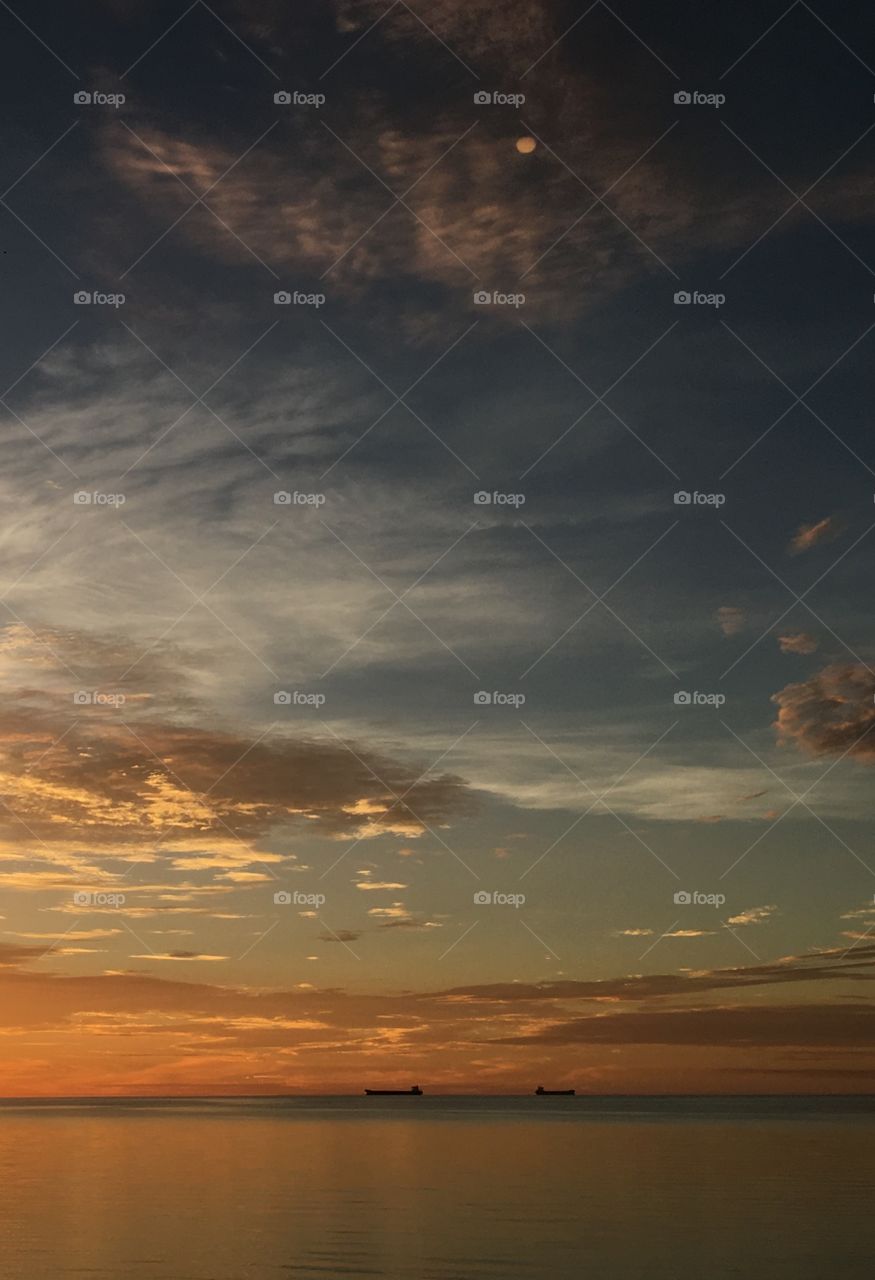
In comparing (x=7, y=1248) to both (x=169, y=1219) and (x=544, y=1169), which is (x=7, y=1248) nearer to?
(x=169, y=1219)

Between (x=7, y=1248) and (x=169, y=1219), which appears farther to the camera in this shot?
(x=169, y=1219)

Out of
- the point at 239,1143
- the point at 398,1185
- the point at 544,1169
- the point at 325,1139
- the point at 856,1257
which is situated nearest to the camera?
the point at 856,1257

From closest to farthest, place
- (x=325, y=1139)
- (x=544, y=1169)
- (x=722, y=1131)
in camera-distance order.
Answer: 1. (x=544, y=1169)
2. (x=325, y=1139)
3. (x=722, y=1131)

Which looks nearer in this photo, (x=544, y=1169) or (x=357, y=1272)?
(x=357, y=1272)

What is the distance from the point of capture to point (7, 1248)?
1470 inches

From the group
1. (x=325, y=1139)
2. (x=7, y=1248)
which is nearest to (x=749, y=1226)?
(x=7, y=1248)

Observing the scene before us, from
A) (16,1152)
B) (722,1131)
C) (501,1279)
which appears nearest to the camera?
(501,1279)

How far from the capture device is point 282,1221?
42781 mm

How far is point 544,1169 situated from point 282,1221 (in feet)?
86.7

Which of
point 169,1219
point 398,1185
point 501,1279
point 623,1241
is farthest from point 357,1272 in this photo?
point 398,1185

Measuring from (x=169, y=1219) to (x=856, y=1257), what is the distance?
22.0m

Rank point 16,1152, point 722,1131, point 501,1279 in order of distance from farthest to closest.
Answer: point 722,1131
point 16,1152
point 501,1279

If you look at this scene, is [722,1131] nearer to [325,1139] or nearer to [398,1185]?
[325,1139]

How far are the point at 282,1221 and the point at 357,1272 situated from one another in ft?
35.3
